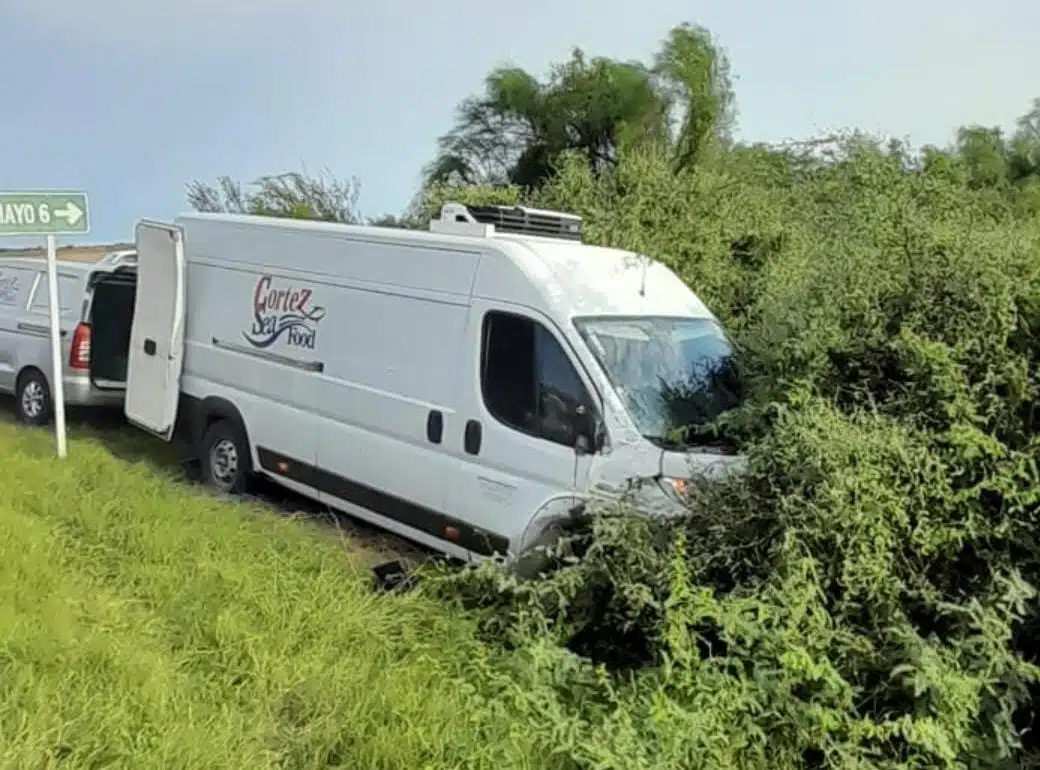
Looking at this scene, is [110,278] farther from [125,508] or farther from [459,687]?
[459,687]

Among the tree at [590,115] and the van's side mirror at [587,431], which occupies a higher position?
the tree at [590,115]

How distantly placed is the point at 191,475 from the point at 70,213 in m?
2.59

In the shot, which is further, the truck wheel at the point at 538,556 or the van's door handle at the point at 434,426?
the van's door handle at the point at 434,426

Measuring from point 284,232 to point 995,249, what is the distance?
5740 millimetres

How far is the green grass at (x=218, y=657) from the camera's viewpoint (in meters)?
3.92

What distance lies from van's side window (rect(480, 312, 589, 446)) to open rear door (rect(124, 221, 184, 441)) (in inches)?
152

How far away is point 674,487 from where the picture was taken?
5.66 meters

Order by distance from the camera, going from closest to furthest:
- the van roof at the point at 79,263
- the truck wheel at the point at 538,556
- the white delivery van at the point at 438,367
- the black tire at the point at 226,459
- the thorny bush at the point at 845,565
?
1. the thorny bush at the point at 845,565
2. the truck wheel at the point at 538,556
3. the white delivery van at the point at 438,367
4. the black tire at the point at 226,459
5. the van roof at the point at 79,263

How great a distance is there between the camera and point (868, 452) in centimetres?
452

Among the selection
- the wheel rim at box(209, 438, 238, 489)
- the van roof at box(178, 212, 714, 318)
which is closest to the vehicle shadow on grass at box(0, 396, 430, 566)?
the wheel rim at box(209, 438, 238, 489)

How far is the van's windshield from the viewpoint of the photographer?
20.5 feet

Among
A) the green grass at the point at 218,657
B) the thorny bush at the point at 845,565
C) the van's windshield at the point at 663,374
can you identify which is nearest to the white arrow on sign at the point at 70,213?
the green grass at the point at 218,657

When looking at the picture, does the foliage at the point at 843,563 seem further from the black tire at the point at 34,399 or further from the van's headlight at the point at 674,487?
the black tire at the point at 34,399

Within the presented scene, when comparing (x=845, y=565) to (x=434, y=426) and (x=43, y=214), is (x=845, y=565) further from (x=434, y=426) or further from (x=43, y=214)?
(x=43, y=214)
